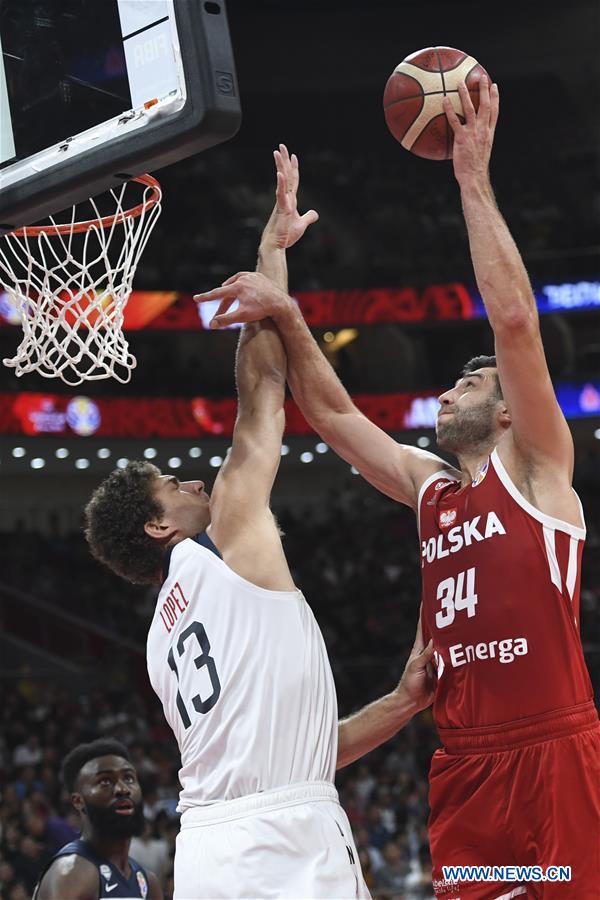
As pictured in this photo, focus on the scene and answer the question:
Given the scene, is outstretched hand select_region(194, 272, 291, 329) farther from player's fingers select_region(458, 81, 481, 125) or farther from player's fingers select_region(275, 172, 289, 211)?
player's fingers select_region(458, 81, 481, 125)

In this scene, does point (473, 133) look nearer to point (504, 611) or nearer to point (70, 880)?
point (504, 611)

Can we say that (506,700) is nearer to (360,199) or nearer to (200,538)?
(200,538)

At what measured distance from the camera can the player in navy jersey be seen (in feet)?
15.3

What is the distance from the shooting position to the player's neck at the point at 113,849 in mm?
4922

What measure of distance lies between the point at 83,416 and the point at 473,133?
16182 mm

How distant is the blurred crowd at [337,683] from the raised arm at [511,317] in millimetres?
6742

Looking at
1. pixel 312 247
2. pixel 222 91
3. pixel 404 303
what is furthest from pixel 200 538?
pixel 312 247

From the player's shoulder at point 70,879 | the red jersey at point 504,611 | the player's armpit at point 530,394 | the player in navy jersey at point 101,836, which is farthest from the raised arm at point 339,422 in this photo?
the player's shoulder at point 70,879

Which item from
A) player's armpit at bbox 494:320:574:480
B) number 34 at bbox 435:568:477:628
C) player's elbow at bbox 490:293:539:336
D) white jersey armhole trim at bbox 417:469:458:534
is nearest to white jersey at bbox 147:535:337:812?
number 34 at bbox 435:568:477:628

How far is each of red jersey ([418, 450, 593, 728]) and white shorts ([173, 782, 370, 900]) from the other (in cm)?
58

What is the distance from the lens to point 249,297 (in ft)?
12.9

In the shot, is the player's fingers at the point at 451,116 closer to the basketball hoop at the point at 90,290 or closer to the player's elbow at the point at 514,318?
the player's elbow at the point at 514,318

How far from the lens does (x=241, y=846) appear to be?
3344 mm

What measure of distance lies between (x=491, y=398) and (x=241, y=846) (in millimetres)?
1652
